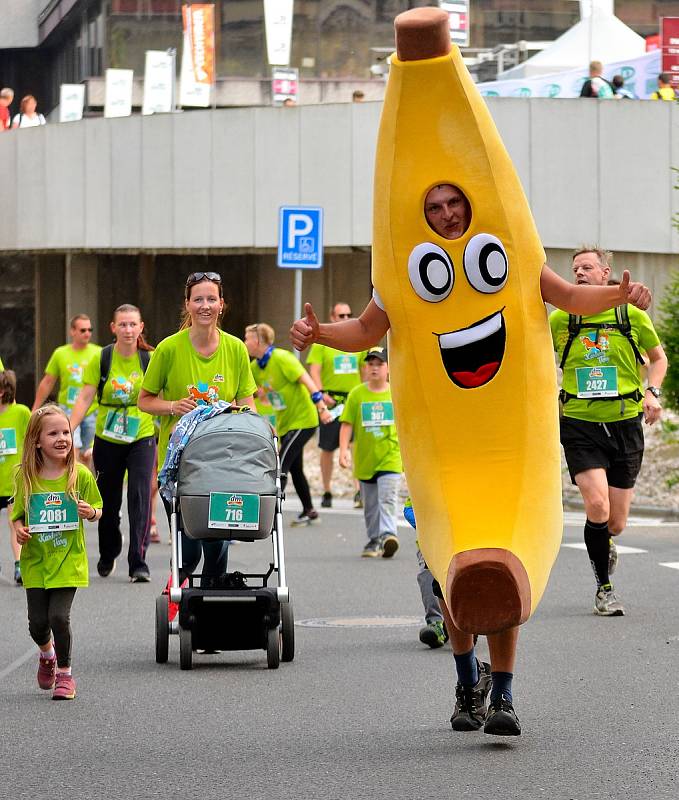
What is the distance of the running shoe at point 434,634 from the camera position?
9508 mm

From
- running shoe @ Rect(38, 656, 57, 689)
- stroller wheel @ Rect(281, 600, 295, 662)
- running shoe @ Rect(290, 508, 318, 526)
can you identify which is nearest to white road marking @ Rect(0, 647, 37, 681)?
running shoe @ Rect(38, 656, 57, 689)

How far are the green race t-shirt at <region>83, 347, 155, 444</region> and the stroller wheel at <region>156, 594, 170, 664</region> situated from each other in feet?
12.1

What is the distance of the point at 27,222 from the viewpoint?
32.6 meters

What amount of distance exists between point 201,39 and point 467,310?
29040mm

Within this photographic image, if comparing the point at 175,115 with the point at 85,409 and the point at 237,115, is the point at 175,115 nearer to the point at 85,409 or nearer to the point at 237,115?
the point at 237,115

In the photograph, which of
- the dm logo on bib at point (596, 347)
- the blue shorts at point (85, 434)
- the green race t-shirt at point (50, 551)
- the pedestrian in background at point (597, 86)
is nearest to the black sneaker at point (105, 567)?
the blue shorts at point (85, 434)

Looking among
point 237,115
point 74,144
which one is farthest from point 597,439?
point 74,144

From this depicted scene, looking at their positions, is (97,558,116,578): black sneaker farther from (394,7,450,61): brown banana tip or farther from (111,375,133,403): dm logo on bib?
(394,7,450,61): brown banana tip

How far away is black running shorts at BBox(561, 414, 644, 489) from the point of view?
10.5m

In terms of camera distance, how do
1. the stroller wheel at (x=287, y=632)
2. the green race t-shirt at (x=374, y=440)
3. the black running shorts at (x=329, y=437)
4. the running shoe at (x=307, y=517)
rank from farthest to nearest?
1. the black running shorts at (x=329, y=437)
2. the running shoe at (x=307, y=517)
3. the green race t-shirt at (x=374, y=440)
4. the stroller wheel at (x=287, y=632)

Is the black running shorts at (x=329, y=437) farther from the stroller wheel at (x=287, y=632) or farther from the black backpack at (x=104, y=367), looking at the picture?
the stroller wheel at (x=287, y=632)

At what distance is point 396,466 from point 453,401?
738 centimetres

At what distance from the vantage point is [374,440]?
14.1 meters

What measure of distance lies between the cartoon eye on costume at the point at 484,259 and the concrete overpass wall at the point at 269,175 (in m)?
21.8
